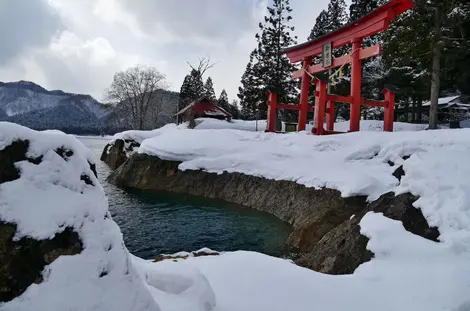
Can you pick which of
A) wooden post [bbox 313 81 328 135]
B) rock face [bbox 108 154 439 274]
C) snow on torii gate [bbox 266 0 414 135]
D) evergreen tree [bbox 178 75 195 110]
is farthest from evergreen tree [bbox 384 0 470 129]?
evergreen tree [bbox 178 75 195 110]

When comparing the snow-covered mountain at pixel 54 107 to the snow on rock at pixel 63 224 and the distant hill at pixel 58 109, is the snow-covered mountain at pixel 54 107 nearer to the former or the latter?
the distant hill at pixel 58 109

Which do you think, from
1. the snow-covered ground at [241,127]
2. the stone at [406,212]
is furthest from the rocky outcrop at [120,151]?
the stone at [406,212]

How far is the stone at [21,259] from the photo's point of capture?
1980mm

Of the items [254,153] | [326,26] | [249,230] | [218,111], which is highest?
[326,26]

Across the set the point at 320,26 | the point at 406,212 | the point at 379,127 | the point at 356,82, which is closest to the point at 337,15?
the point at 320,26

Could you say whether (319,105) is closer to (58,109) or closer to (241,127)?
(241,127)

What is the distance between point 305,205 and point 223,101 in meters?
44.2

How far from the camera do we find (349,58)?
11.8 metres

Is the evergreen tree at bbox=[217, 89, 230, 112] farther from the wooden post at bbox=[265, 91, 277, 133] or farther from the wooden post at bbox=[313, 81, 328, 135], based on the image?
the wooden post at bbox=[313, 81, 328, 135]

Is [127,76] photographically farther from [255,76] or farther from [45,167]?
[45,167]

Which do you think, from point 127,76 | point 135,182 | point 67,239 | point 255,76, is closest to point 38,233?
point 67,239

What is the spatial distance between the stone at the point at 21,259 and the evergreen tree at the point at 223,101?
48.9 meters

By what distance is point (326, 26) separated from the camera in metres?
29.6

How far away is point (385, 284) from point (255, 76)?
1139 inches
